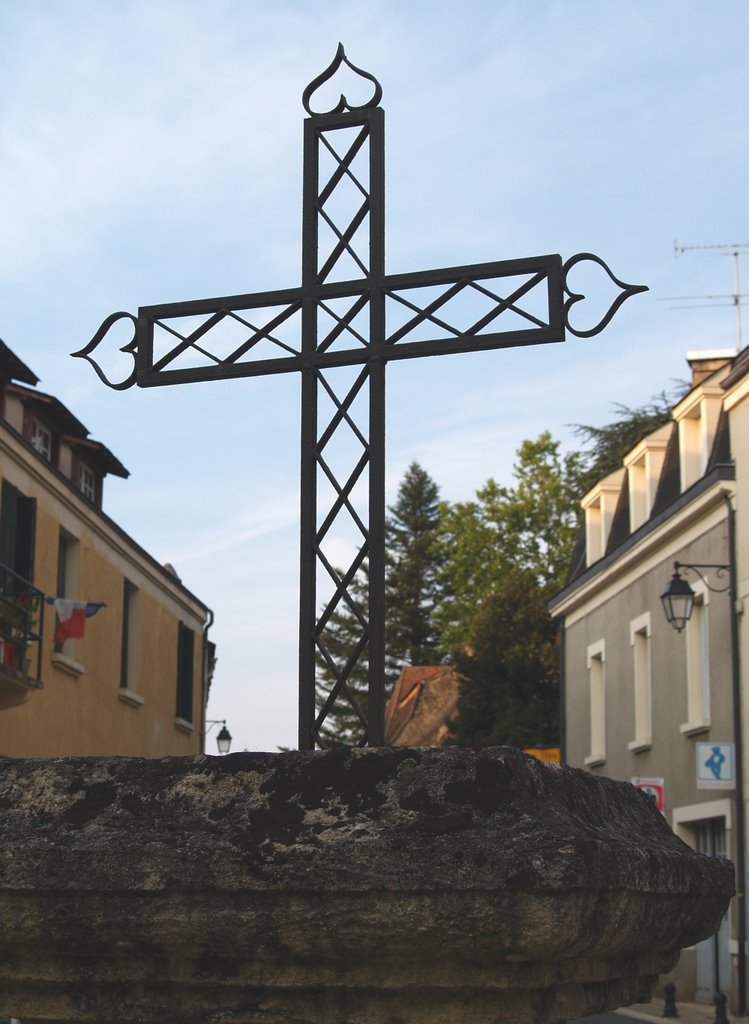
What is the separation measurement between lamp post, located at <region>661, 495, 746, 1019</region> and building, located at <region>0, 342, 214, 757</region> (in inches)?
269

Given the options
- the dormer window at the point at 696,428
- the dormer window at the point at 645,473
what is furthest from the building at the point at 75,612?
the dormer window at the point at 696,428

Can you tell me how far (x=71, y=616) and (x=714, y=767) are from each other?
311 inches

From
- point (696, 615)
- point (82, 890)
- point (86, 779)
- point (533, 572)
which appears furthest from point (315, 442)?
point (533, 572)

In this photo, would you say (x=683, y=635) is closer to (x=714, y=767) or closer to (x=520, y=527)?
(x=714, y=767)

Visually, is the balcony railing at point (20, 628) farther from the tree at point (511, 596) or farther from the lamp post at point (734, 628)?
the tree at point (511, 596)

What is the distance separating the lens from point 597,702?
2755cm

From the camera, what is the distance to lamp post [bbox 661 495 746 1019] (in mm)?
17531

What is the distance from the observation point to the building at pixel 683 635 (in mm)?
19781

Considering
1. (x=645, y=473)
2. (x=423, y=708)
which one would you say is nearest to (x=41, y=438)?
(x=645, y=473)

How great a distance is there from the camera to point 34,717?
17.2m

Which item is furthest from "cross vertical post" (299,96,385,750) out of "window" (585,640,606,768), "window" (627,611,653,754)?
"window" (585,640,606,768)

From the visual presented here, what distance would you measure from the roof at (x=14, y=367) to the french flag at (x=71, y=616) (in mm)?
3046

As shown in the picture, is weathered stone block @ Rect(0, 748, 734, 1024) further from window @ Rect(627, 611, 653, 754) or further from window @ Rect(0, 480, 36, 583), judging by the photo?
window @ Rect(627, 611, 653, 754)

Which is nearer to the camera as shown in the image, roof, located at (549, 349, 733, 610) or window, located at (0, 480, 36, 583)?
window, located at (0, 480, 36, 583)
